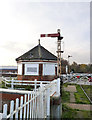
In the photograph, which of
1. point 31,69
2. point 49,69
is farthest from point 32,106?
point 49,69

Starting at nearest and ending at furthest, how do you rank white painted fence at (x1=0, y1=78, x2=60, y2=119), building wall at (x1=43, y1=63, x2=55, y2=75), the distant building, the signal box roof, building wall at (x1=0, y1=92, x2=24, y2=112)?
white painted fence at (x1=0, y1=78, x2=60, y2=119) < building wall at (x1=0, y1=92, x2=24, y2=112) < the distant building < building wall at (x1=43, y1=63, x2=55, y2=75) < the signal box roof

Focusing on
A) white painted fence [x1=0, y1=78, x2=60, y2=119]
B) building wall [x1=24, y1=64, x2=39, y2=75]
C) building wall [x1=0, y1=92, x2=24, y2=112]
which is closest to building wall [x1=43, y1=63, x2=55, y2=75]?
building wall [x1=24, y1=64, x2=39, y2=75]

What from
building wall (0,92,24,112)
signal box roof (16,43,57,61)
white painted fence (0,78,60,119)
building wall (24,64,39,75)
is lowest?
building wall (0,92,24,112)

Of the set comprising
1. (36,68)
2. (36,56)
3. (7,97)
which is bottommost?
(7,97)

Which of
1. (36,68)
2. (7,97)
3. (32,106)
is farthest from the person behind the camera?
(36,68)

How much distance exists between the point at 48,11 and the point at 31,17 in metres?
1.45

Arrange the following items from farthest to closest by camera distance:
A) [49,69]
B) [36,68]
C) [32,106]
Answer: [49,69] < [36,68] < [32,106]

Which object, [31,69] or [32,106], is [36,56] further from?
[32,106]

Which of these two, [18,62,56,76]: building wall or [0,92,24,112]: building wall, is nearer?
[0,92,24,112]: building wall

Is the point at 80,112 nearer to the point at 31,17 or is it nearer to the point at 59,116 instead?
the point at 59,116

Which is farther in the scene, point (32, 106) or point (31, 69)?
point (31, 69)

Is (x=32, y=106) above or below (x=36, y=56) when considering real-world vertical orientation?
below

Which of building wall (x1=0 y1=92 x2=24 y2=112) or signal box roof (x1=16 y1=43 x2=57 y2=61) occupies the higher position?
signal box roof (x1=16 y1=43 x2=57 y2=61)

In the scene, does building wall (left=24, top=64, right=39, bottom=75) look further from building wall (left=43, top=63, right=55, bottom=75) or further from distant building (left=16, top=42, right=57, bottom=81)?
building wall (left=43, top=63, right=55, bottom=75)
